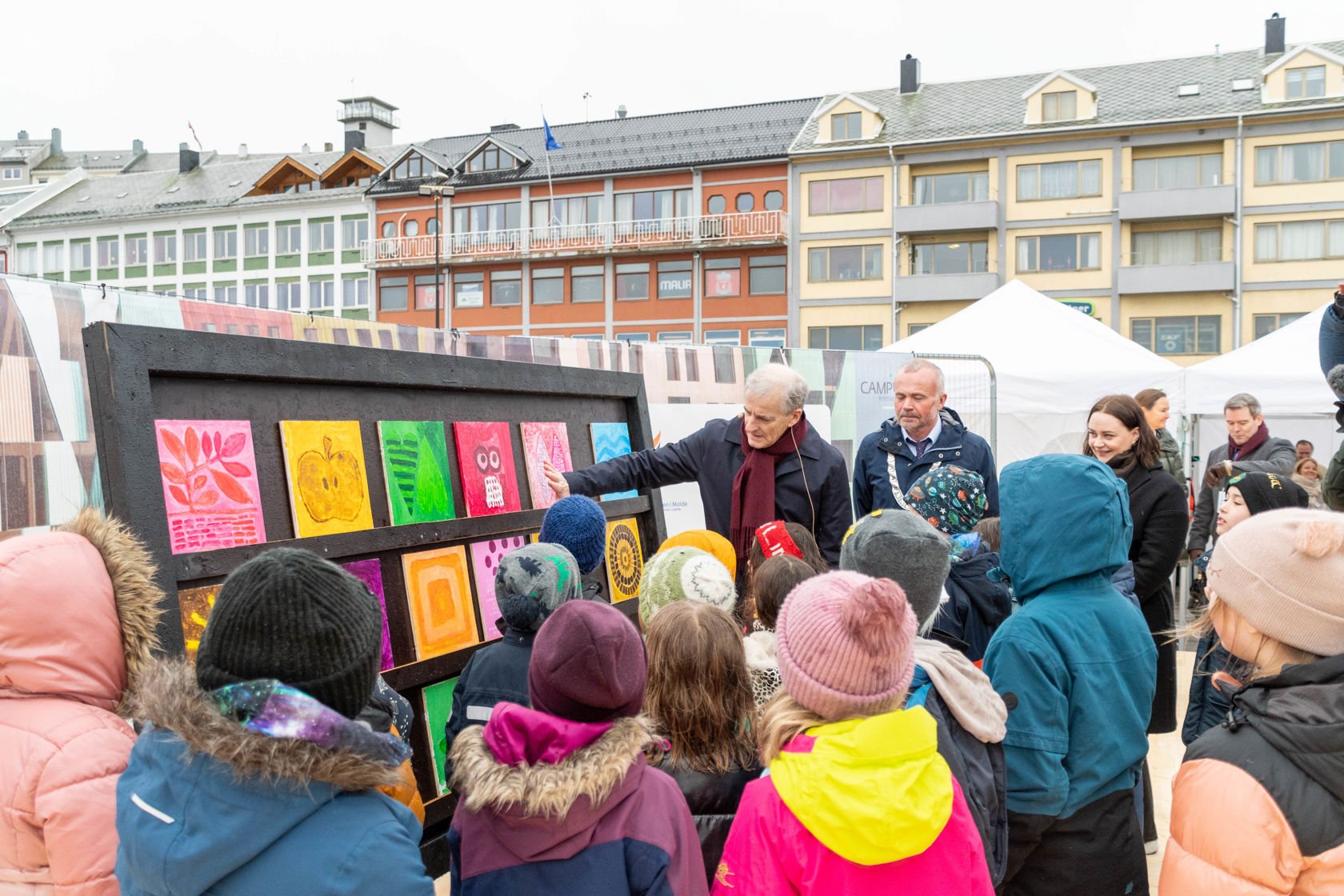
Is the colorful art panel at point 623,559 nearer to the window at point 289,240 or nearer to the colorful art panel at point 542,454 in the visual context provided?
the colorful art panel at point 542,454

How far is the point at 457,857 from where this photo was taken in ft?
5.98

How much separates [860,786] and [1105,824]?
1100 millimetres

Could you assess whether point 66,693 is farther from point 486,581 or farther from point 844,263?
point 844,263

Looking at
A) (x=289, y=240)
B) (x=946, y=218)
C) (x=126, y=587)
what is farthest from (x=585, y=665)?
(x=289, y=240)

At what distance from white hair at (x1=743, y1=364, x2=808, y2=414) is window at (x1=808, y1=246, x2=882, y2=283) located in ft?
112

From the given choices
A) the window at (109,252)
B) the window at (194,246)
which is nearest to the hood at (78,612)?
the window at (194,246)

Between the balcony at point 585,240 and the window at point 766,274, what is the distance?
97cm

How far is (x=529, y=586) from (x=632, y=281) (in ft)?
127

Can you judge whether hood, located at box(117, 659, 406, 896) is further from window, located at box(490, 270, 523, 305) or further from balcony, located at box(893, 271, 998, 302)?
window, located at box(490, 270, 523, 305)

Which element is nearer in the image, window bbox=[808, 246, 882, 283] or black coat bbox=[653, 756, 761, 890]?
black coat bbox=[653, 756, 761, 890]

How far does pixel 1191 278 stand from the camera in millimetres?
33062

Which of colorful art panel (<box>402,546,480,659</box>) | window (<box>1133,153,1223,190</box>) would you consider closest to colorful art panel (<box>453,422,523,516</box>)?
colorful art panel (<box>402,546,480,659</box>)

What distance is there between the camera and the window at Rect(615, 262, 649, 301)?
39969mm

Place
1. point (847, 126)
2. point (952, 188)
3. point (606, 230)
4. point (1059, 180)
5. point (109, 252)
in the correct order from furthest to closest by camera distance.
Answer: point (109, 252) < point (606, 230) < point (847, 126) < point (952, 188) < point (1059, 180)
